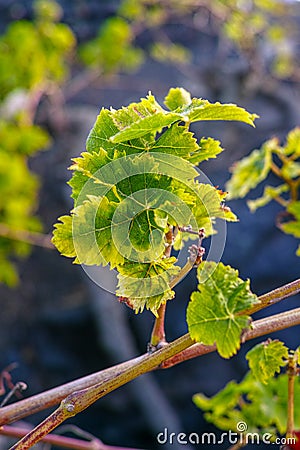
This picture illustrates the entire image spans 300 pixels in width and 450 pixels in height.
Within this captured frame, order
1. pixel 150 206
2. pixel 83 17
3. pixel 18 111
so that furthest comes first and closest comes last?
pixel 83 17, pixel 18 111, pixel 150 206

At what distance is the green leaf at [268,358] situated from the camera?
390 millimetres

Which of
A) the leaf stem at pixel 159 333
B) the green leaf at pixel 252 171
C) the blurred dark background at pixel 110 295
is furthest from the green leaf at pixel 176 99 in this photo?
the blurred dark background at pixel 110 295

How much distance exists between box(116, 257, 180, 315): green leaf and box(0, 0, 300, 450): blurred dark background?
1.16 metres

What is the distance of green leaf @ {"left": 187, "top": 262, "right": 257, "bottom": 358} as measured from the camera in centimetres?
33

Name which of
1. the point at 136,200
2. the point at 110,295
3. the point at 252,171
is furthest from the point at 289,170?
the point at 110,295

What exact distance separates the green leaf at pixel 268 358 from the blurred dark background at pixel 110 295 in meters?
1.05

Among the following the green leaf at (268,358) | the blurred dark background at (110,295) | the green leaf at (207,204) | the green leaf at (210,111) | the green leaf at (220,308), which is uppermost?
the blurred dark background at (110,295)

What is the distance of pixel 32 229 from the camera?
175 centimetres

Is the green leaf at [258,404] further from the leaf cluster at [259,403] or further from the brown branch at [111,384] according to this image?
the brown branch at [111,384]

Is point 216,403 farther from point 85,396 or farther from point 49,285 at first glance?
point 49,285

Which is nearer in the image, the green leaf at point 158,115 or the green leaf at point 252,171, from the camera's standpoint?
the green leaf at point 158,115

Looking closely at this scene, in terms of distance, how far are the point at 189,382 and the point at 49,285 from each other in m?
0.75

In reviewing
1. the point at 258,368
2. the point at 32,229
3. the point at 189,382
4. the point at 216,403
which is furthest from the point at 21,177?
the point at 258,368

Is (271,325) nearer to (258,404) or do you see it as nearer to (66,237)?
(66,237)
